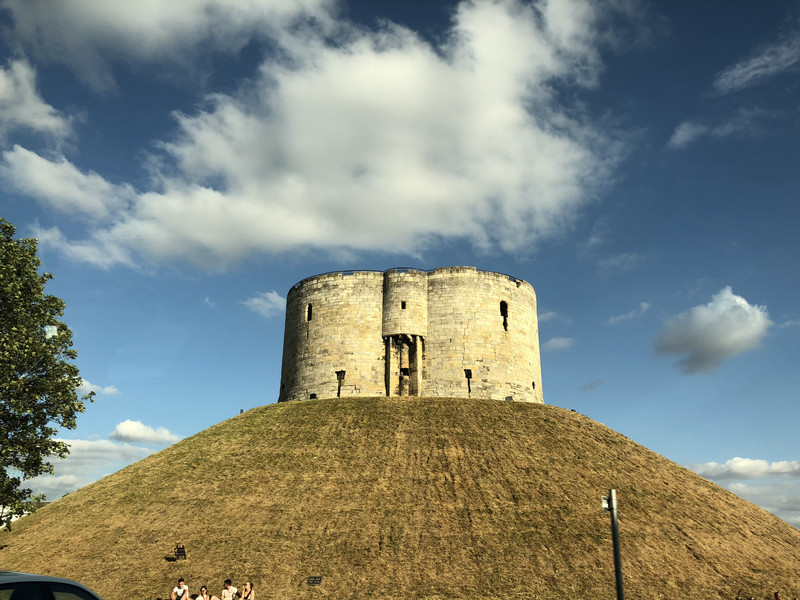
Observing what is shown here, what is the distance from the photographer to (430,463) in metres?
36.0

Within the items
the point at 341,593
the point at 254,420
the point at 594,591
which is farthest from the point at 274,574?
the point at 254,420

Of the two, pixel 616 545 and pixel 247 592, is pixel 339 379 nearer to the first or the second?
pixel 247 592

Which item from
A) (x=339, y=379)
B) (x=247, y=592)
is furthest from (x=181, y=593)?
(x=339, y=379)

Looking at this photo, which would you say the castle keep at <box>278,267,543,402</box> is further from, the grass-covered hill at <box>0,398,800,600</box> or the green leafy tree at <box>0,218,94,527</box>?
the green leafy tree at <box>0,218,94,527</box>

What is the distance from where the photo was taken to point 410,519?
30188 mm

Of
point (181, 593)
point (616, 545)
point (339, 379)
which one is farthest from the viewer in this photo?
point (339, 379)

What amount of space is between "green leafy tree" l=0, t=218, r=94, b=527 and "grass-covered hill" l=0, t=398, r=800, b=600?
6.48m

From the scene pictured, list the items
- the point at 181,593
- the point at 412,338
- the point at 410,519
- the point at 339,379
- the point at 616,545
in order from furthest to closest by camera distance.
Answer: the point at 412,338, the point at 339,379, the point at 410,519, the point at 181,593, the point at 616,545

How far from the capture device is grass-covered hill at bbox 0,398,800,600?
25.9 m

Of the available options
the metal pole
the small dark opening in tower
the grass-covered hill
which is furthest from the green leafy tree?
the small dark opening in tower

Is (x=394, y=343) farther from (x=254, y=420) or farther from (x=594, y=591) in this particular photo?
(x=594, y=591)

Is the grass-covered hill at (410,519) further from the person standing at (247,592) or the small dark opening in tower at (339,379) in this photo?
the small dark opening in tower at (339,379)

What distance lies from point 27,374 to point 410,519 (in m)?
19.2

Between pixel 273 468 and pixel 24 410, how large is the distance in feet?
54.2
